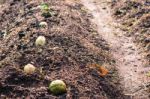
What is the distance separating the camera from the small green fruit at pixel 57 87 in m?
7.01

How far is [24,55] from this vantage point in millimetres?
8461

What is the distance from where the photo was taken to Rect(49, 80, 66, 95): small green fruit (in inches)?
276

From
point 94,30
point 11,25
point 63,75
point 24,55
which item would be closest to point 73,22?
point 94,30

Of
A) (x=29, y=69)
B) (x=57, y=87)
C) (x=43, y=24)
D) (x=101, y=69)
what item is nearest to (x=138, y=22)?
(x=43, y=24)

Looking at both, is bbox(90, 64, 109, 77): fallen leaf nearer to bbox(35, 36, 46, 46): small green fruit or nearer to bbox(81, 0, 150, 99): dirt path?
bbox(81, 0, 150, 99): dirt path

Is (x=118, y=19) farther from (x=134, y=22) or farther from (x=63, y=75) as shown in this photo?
(x=63, y=75)

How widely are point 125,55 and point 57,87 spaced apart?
137 inches

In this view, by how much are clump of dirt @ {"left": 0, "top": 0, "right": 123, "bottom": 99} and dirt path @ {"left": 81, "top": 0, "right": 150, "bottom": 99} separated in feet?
0.92

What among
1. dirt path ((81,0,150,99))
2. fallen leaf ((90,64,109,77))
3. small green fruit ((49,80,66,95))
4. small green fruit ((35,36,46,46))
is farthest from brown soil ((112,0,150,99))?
small green fruit ((35,36,46,46))

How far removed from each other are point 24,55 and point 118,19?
5.10 metres

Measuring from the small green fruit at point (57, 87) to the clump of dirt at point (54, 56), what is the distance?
0.09 m

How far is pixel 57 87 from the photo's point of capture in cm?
702

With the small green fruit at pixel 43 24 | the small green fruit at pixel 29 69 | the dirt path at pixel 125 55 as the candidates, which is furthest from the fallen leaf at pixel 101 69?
the small green fruit at pixel 43 24

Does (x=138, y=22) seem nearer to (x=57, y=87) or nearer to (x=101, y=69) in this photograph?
(x=101, y=69)
